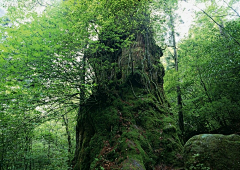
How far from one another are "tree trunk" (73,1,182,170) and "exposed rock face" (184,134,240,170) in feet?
1.46

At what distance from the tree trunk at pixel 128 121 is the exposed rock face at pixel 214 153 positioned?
1.46ft

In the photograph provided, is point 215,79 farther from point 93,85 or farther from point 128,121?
point 93,85

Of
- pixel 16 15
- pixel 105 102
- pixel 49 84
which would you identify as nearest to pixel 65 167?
pixel 105 102

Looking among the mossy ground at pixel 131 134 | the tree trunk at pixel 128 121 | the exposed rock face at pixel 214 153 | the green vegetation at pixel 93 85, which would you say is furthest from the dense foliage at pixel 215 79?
the mossy ground at pixel 131 134

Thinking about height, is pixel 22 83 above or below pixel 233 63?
below

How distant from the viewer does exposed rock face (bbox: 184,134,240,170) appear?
4242mm

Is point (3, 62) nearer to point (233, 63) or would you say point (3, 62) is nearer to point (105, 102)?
point (105, 102)

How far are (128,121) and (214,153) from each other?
2.94m

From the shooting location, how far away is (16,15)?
4.96 metres

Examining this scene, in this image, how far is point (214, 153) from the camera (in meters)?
4.47

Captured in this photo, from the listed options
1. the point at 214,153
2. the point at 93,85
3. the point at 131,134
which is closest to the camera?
the point at 214,153

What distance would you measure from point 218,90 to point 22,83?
32.9 ft

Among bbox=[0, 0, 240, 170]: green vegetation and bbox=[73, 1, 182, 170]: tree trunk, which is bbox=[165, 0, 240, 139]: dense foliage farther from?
bbox=[73, 1, 182, 170]: tree trunk

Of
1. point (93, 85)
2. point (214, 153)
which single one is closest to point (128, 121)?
point (93, 85)
